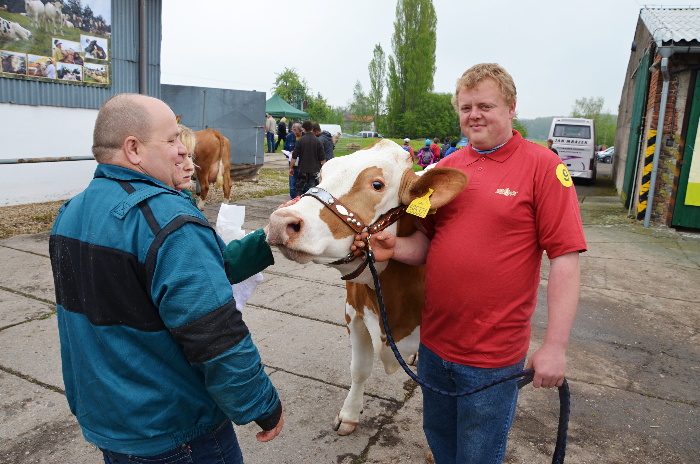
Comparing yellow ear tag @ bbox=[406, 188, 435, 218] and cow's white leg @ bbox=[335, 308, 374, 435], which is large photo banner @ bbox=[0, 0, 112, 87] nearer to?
cow's white leg @ bbox=[335, 308, 374, 435]

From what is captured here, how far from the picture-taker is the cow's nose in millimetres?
1652

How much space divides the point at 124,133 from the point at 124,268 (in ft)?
1.25

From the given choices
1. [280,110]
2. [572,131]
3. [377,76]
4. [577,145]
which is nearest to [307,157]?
[577,145]

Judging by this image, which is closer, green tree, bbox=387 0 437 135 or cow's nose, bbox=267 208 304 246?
cow's nose, bbox=267 208 304 246

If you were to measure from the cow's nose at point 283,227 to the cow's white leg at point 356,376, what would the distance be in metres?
1.24

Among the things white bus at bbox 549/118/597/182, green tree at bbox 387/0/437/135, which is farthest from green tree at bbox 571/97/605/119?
white bus at bbox 549/118/597/182

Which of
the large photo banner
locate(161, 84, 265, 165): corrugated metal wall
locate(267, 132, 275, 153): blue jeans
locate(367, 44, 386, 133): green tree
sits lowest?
locate(267, 132, 275, 153): blue jeans

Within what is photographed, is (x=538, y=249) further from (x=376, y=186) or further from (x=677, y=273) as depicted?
(x=677, y=273)

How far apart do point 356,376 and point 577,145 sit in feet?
56.2

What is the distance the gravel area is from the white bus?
1013cm

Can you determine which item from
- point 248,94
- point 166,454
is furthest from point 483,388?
point 248,94

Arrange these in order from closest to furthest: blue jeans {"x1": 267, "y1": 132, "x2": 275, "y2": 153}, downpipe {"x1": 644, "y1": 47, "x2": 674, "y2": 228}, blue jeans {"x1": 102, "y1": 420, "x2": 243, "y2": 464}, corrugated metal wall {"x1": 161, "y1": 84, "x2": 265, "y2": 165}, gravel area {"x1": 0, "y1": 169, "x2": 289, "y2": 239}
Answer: blue jeans {"x1": 102, "y1": 420, "x2": 243, "y2": 464}
gravel area {"x1": 0, "y1": 169, "x2": 289, "y2": 239}
downpipe {"x1": 644, "y1": 47, "x2": 674, "y2": 228}
corrugated metal wall {"x1": 161, "y1": 84, "x2": 265, "y2": 165}
blue jeans {"x1": 267, "y1": 132, "x2": 275, "y2": 153}

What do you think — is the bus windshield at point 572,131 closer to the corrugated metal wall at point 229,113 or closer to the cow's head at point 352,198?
the corrugated metal wall at point 229,113

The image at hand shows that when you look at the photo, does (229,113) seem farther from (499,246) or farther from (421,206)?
(499,246)
